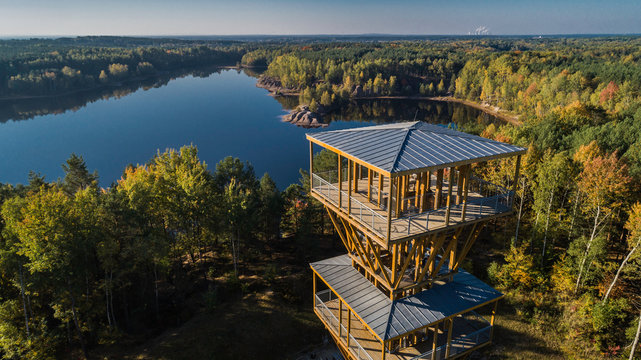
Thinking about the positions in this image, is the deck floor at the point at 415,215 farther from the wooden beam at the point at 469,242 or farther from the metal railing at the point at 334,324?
the metal railing at the point at 334,324

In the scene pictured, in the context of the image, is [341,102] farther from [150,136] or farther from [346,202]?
[346,202]

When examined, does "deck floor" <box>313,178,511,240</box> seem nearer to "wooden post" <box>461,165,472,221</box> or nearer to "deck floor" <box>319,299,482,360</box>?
"wooden post" <box>461,165,472,221</box>

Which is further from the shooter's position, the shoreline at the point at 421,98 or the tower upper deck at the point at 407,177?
the shoreline at the point at 421,98

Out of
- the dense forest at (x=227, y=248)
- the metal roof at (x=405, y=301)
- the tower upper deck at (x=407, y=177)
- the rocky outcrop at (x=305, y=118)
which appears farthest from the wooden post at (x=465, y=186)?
the rocky outcrop at (x=305, y=118)

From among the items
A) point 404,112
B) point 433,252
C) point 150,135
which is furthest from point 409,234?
point 404,112

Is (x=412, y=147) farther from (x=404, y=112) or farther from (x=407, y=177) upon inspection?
(x=404, y=112)

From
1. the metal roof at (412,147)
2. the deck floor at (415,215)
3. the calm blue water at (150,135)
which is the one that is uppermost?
the metal roof at (412,147)
